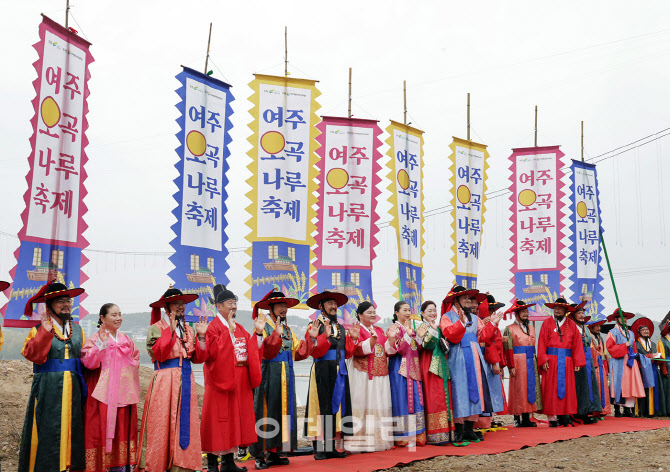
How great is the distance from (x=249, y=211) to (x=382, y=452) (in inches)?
122

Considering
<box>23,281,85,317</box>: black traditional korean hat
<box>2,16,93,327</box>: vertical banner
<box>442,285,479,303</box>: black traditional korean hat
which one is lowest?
<box>23,281,85,317</box>: black traditional korean hat

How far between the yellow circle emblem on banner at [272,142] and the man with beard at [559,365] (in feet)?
15.0

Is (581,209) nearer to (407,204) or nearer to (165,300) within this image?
(407,204)

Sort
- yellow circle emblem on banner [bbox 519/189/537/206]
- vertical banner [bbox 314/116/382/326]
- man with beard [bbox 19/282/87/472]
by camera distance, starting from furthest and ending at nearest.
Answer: yellow circle emblem on banner [bbox 519/189/537/206]
vertical banner [bbox 314/116/382/326]
man with beard [bbox 19/282/87/472]

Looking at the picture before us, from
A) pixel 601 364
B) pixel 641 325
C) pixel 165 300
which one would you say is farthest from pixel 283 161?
pixel 641 325

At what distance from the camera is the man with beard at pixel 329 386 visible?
22.5ft

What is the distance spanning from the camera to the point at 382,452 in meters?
7.09

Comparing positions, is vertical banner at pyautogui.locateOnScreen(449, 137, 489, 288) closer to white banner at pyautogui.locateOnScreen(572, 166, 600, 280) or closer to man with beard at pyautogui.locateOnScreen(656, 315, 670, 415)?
white banner at pyautogui.locateOnScreen(572, 166, 600, 280)

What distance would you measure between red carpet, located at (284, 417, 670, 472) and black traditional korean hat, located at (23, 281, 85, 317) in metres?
2.37

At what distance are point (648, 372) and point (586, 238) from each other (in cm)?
265

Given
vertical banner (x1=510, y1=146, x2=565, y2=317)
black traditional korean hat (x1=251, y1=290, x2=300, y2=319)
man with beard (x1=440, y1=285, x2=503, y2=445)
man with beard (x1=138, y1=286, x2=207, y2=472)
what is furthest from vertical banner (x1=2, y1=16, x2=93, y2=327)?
vertical banner (x1=510, y1=146, x2=565, y2=317)

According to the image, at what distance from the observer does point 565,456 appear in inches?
264

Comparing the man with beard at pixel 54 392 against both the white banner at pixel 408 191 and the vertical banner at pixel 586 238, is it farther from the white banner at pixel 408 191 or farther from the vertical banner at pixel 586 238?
the vertical banner at pixel 586 238

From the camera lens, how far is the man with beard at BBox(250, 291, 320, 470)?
6441 mm
